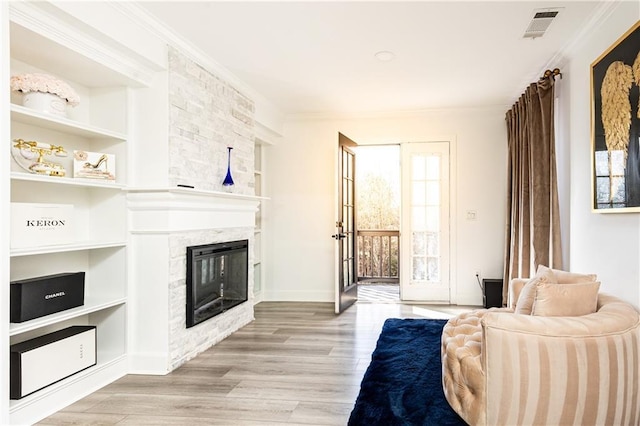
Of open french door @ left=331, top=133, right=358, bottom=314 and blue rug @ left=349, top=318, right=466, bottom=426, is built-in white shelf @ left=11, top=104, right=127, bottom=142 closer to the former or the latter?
blue rug @ left=349, top=318, right=466, bottom=426

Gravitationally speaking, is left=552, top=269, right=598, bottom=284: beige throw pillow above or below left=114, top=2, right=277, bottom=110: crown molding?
below

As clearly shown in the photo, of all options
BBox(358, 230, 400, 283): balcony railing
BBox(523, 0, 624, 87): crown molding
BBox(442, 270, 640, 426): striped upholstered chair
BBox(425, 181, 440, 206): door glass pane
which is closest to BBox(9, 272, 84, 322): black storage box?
BBox(442, 270, 640, 426): striped upholstered chair

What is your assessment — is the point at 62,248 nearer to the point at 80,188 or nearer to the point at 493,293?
the point at 80,188

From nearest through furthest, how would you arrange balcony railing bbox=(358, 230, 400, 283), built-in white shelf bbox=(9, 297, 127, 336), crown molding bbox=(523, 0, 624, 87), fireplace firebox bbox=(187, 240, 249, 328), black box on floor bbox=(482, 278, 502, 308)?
1. built-in white shelf bbox=(9, 297, 127, 336)
2. crown molding bbox=(523, 0, 624, 87)
3. fireplace firebox bbox=(187, 240, 249, 328)
4. black box on floor bbox=(482, 278, 502, 308)
5. balcony railing bbox=(358, 230, 400, 283)

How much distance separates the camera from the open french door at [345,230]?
5.50 meters

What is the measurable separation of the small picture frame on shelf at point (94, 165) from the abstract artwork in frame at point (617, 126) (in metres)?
3.37

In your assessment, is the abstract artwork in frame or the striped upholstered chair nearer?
the striped upholstered chair

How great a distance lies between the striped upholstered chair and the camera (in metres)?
2.12

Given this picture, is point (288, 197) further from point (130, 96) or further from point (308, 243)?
point (130, 96)

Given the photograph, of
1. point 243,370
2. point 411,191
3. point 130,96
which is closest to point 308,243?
point 411,191

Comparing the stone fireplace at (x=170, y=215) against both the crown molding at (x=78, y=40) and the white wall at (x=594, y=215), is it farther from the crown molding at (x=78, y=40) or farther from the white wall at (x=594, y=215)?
the white wall at (x=594, y=215)

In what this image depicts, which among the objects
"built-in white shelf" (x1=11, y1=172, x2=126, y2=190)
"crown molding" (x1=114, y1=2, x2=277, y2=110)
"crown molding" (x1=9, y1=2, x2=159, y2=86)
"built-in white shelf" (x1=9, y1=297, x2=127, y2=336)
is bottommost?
"built-in white shelf" (x1=9, y1=297, x2=127, y2=336)

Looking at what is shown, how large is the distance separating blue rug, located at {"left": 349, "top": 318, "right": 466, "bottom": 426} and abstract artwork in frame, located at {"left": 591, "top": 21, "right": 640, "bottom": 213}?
1.58 metres

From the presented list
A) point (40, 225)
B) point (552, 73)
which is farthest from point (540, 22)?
point (40, 225)
